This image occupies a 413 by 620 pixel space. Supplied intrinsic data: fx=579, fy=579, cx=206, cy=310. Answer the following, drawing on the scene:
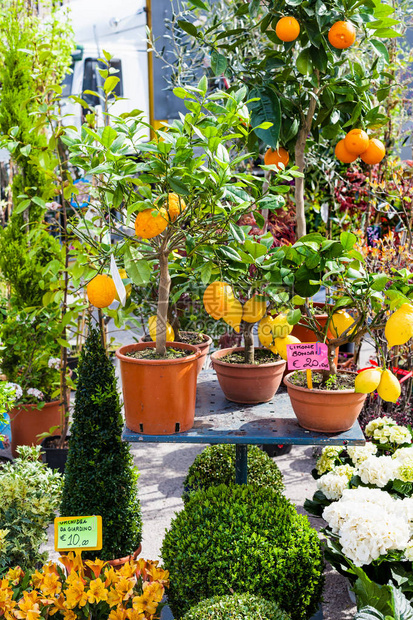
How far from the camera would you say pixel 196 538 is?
1745mm

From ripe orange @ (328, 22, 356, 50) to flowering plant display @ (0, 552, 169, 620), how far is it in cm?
168

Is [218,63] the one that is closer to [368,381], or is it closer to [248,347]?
[248,347]

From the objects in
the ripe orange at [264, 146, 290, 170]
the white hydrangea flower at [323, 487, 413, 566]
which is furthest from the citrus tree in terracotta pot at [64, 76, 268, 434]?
the white hydrangea flower at [323, 487, 413, 566]

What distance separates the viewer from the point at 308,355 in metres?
1.82

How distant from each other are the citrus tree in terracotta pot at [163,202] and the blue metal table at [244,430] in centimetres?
6

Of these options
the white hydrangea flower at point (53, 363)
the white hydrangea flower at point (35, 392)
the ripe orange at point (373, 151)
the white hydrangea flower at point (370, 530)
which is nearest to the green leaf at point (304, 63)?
the ripe orange at point (373, 151)

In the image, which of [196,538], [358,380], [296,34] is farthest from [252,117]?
[196,538]

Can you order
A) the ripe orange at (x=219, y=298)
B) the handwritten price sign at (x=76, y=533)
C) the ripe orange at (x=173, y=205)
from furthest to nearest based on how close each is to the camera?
the ripe orange at (x=219, y=298)
the handwritten price sign at (x=76, y=533)
the ripe orange at (x=173, y=205)

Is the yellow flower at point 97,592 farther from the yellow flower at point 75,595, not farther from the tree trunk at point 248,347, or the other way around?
the tree trunk at point 248,347

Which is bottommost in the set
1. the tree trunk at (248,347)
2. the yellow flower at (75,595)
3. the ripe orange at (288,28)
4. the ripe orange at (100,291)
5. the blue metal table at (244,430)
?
the yellow flower at (75,595)

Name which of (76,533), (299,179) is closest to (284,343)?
(299,179)

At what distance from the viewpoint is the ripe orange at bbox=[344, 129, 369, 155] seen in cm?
203

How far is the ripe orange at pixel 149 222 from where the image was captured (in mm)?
1535

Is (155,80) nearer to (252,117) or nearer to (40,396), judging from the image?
(40,396)
